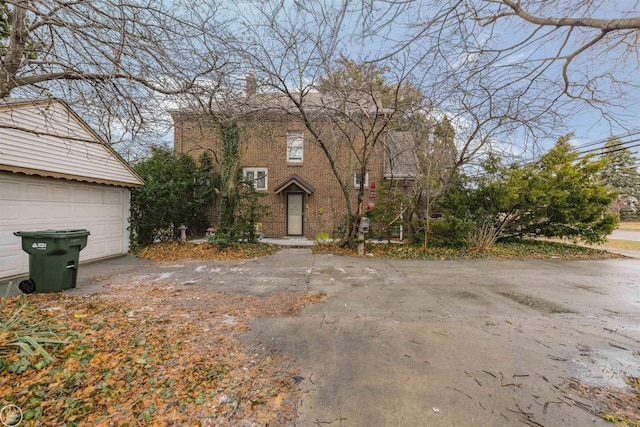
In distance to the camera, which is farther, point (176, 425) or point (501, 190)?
point (501, 190)

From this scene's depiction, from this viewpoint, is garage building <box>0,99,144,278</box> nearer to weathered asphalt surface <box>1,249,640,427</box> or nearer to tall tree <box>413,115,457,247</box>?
weathered asphalt surface <box>1,249,640,427</box>

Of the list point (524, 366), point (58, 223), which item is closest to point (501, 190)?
point (524, 366)

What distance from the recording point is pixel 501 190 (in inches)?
391

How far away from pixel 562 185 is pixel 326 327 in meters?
11.6

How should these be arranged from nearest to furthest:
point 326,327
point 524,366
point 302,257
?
point 524,366 → point 326,327 → point 302,257

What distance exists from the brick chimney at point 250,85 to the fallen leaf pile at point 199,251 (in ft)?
16.6

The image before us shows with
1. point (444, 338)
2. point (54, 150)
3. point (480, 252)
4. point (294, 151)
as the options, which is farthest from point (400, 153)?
point (54, 150)

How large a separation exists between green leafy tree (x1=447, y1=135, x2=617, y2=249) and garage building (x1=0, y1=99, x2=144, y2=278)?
37.3 ft

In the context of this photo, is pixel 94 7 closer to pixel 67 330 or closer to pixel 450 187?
pixel 67 330

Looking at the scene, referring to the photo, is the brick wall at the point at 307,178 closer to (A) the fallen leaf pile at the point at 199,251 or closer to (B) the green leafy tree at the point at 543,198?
(A) the fallen leaf pile at the point at 199,251

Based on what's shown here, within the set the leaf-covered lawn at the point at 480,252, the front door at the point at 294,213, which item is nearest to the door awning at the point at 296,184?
the front door at the point at 294,213

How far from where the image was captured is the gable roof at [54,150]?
559 centimetres

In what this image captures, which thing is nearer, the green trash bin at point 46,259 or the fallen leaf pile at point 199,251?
the green trash bin at point 46,259

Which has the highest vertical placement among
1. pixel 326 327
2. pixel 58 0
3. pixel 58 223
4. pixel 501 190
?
pixel 58 0
